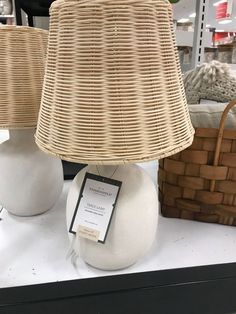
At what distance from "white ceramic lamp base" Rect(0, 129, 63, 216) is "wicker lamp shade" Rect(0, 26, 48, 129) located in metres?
0.09

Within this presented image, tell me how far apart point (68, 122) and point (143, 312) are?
0.35 metres

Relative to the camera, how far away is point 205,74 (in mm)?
646

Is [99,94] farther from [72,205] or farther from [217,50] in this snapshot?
[217,50]

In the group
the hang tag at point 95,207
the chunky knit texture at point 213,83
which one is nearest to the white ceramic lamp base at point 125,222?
the hang tag at point 95,207

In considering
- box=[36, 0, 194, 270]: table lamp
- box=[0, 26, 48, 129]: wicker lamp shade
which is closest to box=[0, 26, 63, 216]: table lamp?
box=[0, 26, 48, 129]: wicker lamp shade

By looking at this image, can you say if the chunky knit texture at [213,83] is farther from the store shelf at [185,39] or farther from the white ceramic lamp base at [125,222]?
the store shelf at [185,39]

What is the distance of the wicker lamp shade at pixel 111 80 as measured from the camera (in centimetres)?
→ 36

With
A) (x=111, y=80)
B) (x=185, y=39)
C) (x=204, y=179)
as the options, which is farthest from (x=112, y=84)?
(x=185, y=39)

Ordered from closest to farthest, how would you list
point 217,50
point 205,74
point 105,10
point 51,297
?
1. point 105,10
2. point 51,297
3. point 205,74
4. point 217,50

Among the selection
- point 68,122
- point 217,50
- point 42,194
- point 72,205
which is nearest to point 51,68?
point 68,122

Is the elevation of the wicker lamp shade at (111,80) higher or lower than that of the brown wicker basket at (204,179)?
higher

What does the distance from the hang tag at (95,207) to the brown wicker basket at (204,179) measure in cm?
21

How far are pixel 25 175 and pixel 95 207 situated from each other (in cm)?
23

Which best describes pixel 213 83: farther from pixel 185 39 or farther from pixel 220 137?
pixel 185 39
